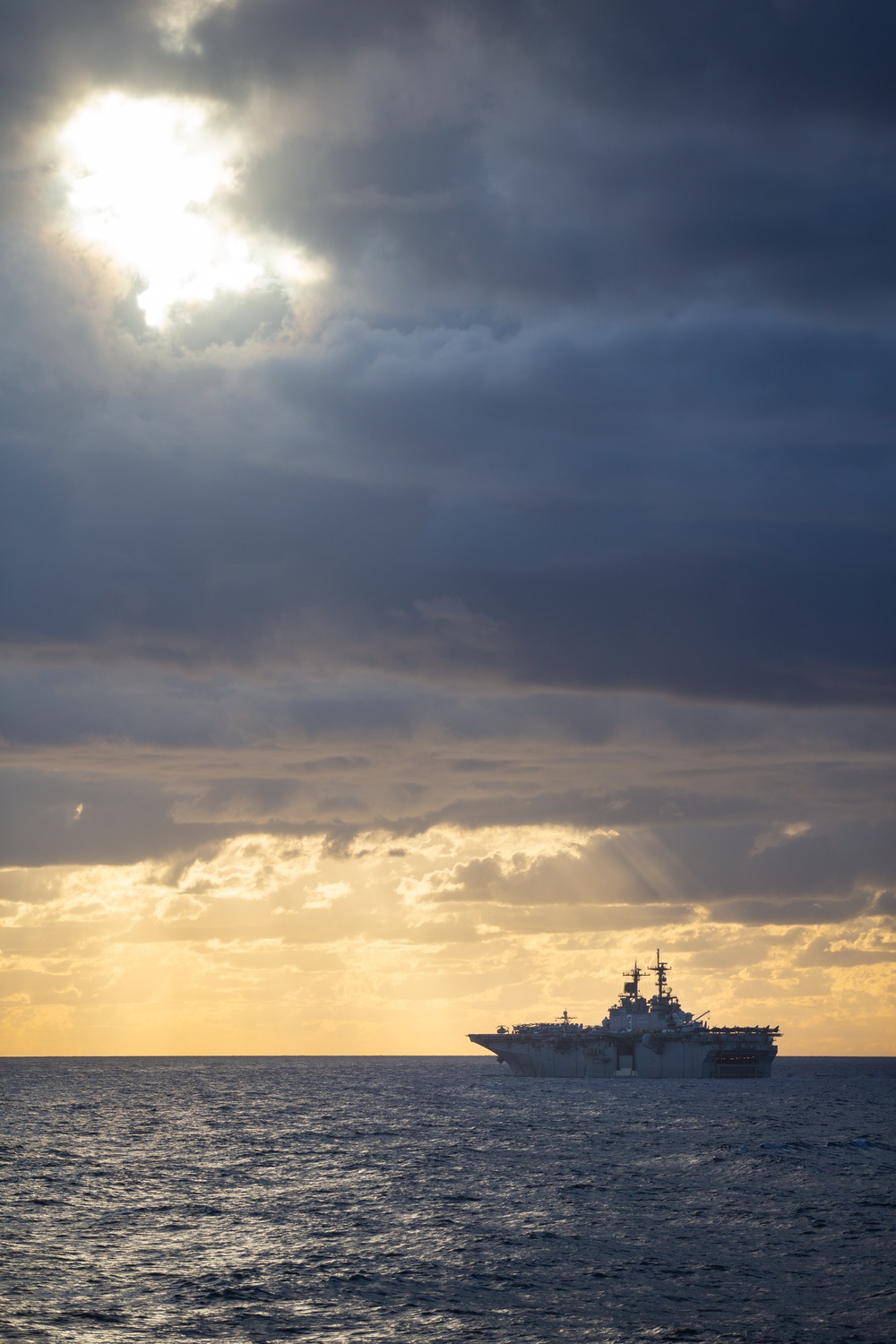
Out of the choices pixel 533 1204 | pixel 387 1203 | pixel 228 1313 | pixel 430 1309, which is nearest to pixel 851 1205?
pixel 533 1204

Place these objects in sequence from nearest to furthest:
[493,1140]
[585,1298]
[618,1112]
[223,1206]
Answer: [585,1298] → [223,1206] → [493,1140] → [618,1112]

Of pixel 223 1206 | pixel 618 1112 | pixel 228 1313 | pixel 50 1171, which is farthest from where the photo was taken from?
pixel 618 1112

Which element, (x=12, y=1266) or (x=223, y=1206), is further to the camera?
(x=223, y=1206)

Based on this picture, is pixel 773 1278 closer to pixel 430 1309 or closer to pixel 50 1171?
pixel 430 1309

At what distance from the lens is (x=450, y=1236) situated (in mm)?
61688

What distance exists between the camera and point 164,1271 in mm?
52156

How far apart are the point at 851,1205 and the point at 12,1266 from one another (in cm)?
4475

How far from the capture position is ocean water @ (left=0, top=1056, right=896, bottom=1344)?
4375 centimetres

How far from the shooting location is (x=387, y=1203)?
7475 cm

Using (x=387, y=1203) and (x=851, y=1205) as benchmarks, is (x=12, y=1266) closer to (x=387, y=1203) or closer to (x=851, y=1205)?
(x=387, y=1203)

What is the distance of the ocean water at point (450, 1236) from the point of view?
4375 centimetres

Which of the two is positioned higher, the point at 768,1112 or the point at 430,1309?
the point at 430,1309

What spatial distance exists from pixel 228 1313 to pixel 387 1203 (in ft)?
104

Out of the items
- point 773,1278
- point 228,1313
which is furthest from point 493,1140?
point 228,1313
